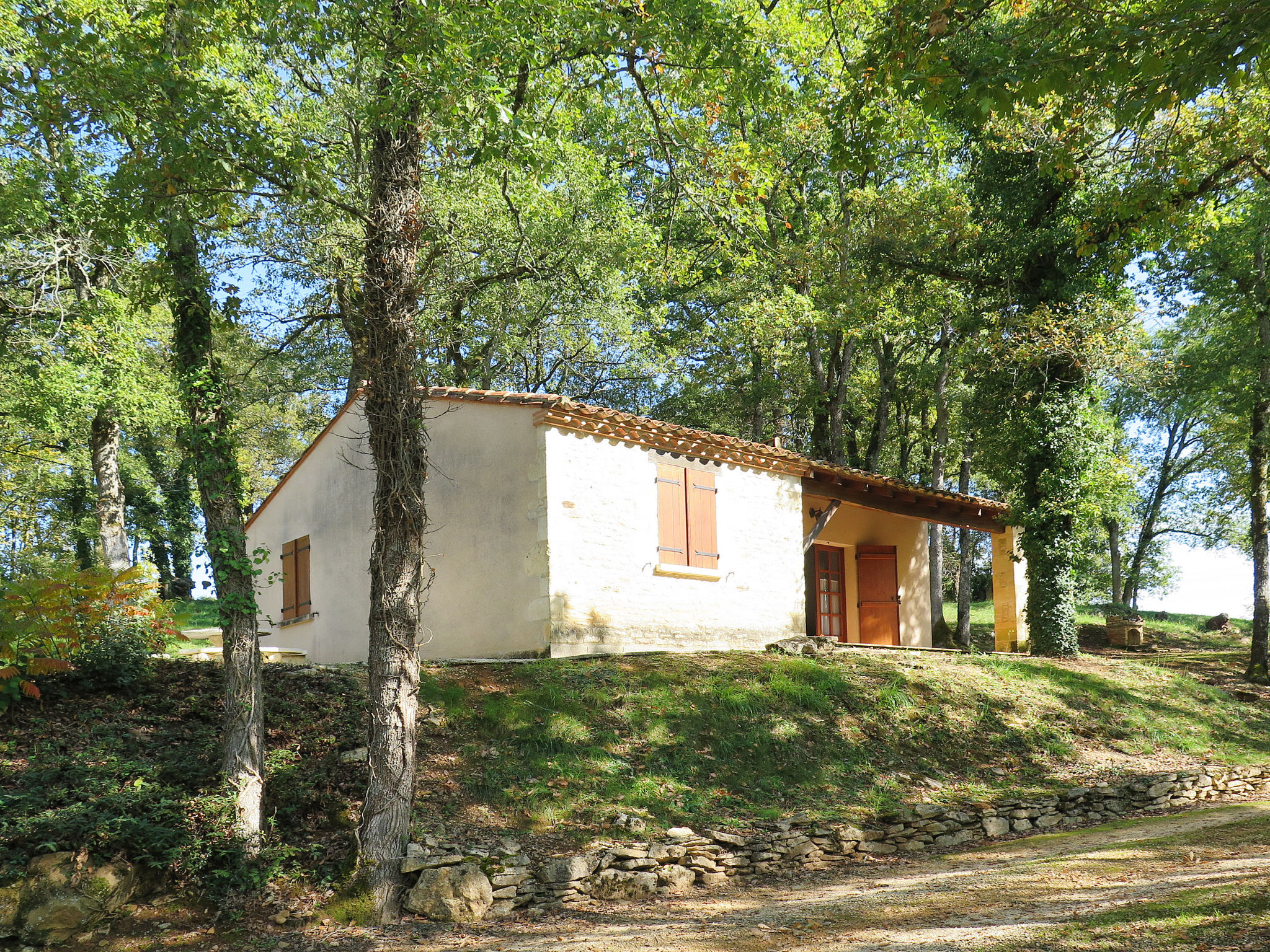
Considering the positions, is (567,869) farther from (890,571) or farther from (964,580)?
(964,580)

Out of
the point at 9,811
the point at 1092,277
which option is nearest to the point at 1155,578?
the point at 1092,277

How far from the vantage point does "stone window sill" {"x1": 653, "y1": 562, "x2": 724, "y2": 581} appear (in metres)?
12.0

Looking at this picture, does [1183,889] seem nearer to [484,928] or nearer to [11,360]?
[484,928]

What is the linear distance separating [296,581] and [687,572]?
668cm

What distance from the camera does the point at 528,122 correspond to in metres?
7.04

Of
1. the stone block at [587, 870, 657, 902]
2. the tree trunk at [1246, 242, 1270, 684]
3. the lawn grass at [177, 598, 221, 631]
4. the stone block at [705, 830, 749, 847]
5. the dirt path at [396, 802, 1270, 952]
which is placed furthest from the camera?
the lawn grass at [177, 598, 221, 631]

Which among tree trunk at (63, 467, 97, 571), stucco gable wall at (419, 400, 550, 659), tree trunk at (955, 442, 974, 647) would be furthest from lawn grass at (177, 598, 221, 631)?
tree trunk at (955, 442, 974, 647)

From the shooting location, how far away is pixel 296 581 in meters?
14.7

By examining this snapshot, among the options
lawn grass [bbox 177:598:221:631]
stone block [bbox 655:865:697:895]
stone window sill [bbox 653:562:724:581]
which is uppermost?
stone window sill [bbox 653:562:724:581]

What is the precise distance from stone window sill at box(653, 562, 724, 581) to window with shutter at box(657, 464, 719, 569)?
0.05 metres

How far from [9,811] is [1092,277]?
15.4 meters

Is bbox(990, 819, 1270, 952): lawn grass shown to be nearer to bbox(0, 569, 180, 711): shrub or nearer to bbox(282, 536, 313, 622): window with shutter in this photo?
bbox(0, 569, 180, 711): shrub

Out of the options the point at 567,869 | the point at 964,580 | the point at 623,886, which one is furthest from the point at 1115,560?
the point at 567,869

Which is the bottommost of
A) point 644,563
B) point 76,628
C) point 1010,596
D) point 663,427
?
point 1010,596
